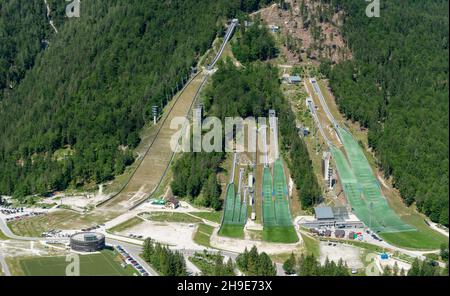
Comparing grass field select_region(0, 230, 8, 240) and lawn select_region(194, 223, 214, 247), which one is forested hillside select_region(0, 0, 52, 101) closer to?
grass field select_region(0, 230, 8, 240)

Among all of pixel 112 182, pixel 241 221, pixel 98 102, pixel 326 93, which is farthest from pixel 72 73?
pixel 241 221

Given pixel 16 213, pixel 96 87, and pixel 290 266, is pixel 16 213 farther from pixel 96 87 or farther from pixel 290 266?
pixel 290 266

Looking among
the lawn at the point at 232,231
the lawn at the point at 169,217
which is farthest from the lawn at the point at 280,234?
the lawn at the point at 169,217

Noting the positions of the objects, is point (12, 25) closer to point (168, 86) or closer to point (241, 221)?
point (168, 86)

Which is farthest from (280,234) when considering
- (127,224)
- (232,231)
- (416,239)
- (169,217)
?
(127,224)

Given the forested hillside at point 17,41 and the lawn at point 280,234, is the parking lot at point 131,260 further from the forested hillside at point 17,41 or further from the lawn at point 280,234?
the forested hillside at point 17,41
